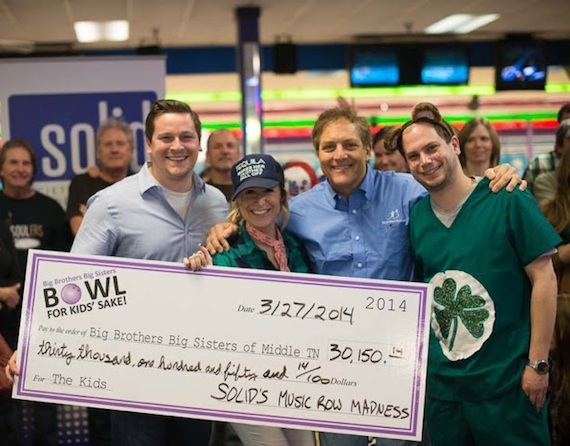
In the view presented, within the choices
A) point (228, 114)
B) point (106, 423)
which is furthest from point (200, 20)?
point (106, 423)

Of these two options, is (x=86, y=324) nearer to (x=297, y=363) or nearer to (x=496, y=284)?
(x=297, y=363)

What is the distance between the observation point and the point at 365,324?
2.61m

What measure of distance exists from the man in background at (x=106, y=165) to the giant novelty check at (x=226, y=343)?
197 cm

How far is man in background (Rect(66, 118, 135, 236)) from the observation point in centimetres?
462

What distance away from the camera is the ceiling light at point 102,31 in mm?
8527

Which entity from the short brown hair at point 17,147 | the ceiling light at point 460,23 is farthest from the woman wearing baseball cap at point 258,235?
the ceiling light at point 460,23

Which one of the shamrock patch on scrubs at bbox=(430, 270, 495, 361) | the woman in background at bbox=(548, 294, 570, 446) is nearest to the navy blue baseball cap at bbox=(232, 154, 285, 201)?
the shamrock patch on scrubs at bbox=(430, 270, 495, 361)

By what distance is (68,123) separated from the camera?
5.25 meters

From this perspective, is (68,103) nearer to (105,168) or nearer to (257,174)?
(105,168)

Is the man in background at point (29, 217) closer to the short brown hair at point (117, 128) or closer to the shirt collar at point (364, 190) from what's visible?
the short brown hair at point (117, 128)

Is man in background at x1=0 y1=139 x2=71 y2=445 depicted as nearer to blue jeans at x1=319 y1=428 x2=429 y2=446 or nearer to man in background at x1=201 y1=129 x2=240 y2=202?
man in background at x1=201 y1=129 x2=240 y2=202

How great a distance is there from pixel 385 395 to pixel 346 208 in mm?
650

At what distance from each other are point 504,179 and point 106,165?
8.83 ft

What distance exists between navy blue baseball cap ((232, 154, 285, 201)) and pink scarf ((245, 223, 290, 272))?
0.13 meters
